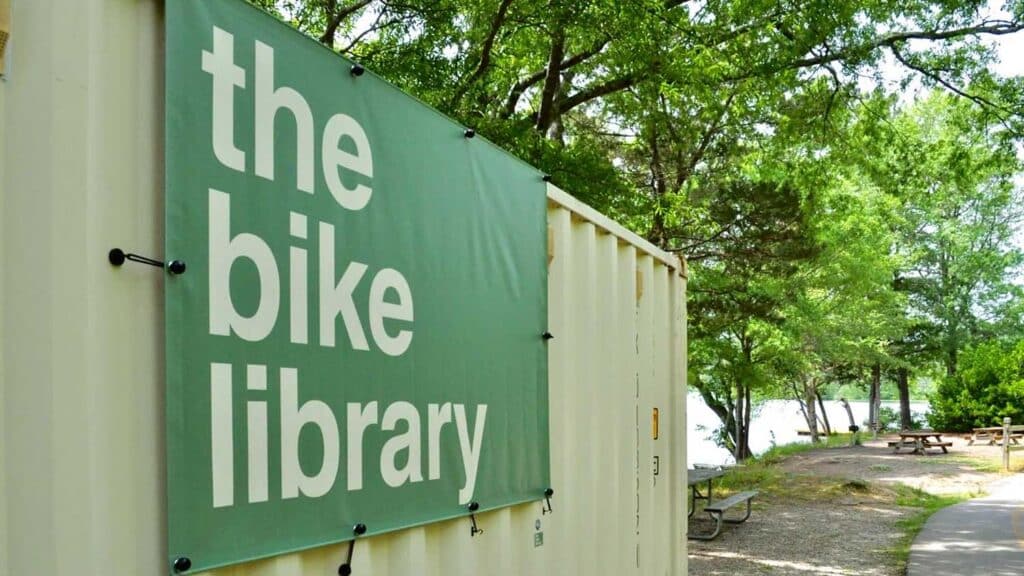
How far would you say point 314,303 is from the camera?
7.78 feet

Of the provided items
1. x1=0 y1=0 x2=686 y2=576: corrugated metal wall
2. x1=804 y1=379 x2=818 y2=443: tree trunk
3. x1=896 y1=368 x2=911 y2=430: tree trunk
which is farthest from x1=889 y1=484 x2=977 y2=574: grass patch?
x1=896 y1=368 x2=911 y2=430: tree trunk

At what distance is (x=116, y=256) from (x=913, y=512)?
14798 mm

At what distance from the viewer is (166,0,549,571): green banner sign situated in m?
2.02

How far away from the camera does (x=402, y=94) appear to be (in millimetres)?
2943

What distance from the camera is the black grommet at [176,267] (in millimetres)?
1953

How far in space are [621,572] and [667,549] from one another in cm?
117

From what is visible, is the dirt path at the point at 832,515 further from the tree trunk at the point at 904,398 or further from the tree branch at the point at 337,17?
the tree trunk at the point at 904,398

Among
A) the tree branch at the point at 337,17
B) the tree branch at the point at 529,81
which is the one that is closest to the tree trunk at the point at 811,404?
the tree branch at the point at 529,81

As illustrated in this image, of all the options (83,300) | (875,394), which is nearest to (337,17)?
(83,300)

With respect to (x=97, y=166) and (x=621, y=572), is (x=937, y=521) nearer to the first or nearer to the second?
(x=621, y=572)

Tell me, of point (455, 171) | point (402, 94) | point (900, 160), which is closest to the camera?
point (402, 94)

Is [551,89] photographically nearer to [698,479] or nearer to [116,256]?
[698,479]

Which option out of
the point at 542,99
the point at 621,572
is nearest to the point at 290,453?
the point at 621,572

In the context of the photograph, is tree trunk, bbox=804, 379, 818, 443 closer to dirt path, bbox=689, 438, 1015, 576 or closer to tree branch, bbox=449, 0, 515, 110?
dirt path, bbox=689, 438, 1015, 576
